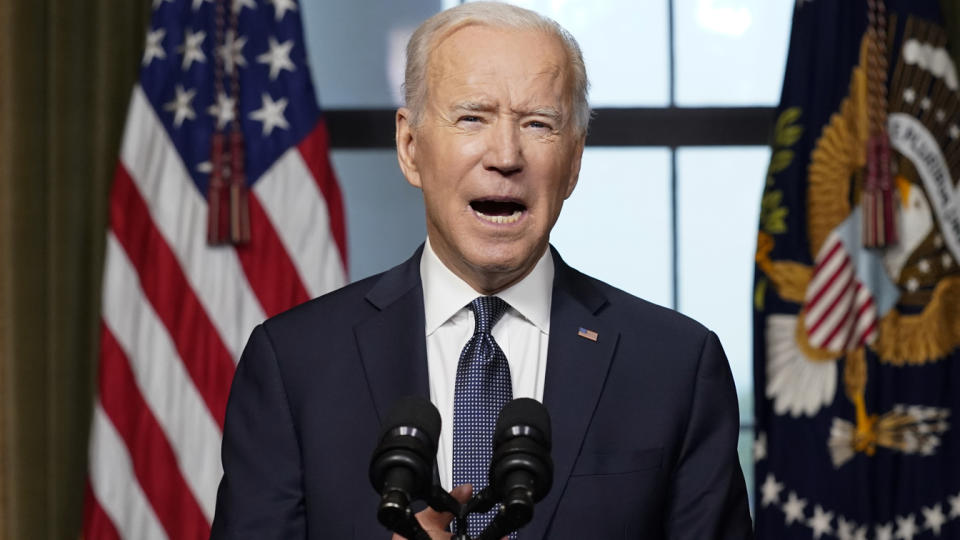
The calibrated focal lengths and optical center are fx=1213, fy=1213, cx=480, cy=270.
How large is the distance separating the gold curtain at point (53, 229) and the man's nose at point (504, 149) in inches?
87.5

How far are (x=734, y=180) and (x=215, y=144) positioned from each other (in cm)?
173

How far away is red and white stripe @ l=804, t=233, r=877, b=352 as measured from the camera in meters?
3.42

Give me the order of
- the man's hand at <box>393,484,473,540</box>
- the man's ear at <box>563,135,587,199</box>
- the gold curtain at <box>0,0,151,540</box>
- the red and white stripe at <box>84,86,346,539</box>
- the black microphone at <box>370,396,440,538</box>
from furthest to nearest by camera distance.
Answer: the gold curtain at <box>0,0,151,540</box>, the red and white stripe at <box>84,86,346,539</box>, the man's ear at <box>563,135,587,199</box>, the man's hand at <box>393,484,473,540</box>, the black microphone at <box>370,396,440,538</box>

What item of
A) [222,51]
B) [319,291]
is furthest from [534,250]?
[222,51]

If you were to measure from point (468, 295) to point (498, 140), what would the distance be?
252 mm

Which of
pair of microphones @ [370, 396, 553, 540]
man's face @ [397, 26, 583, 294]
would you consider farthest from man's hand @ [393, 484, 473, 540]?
man's face @ [397, 26, 583, 294]

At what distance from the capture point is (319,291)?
135 inches

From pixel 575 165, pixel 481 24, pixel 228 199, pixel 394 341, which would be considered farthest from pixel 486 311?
pixel 228 199

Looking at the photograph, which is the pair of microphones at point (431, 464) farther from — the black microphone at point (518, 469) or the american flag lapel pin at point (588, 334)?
the american flag lapel pin at point (588, 334)

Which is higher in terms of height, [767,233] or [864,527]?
[767,233]

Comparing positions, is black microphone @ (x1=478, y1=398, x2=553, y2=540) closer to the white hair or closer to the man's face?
the man's face

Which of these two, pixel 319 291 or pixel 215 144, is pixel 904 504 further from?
pixel 215 144

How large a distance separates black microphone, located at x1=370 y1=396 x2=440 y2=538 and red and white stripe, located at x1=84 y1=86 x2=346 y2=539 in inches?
92.6

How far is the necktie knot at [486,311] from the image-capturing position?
5.73ft
